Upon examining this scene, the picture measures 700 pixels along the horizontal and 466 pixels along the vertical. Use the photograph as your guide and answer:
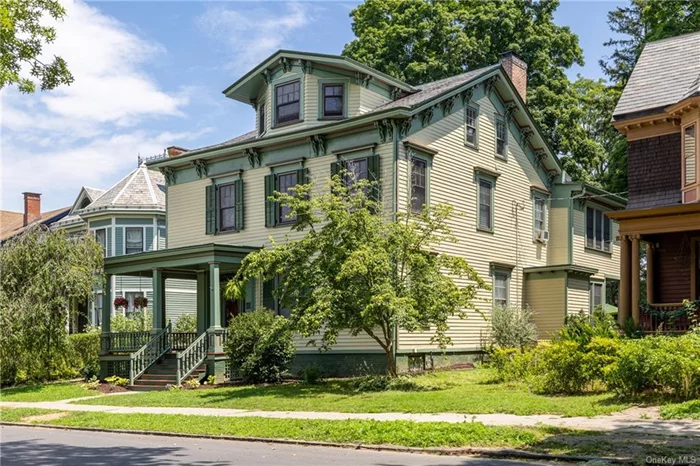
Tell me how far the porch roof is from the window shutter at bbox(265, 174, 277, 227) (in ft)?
3.61

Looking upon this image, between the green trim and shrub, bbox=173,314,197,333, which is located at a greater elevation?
the green trim

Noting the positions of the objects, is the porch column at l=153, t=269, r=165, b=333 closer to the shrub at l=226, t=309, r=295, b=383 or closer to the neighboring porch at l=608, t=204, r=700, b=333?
the shrub at l=226, t=309, r=295, b=383

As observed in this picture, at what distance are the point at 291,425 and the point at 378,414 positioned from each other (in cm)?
208

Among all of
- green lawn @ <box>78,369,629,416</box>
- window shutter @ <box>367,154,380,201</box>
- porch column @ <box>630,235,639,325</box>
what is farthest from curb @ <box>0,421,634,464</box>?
porch column @ <box>630,235,639,325</box>

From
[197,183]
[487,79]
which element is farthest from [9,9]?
[487,79]

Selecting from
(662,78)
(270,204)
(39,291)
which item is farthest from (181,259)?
(662,78)

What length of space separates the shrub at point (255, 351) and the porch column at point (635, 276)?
9831 mm

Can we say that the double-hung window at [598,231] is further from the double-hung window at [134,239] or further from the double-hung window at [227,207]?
the double-hung window at [134,239]

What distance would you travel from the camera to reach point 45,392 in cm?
2355

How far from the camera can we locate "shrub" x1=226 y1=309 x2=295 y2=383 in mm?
22031

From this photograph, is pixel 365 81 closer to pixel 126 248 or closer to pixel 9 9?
pixel 9 9

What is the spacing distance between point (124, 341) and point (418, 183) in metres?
11.4

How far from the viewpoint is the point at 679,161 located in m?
22.7

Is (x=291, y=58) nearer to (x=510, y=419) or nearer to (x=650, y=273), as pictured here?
(x=650, y=273)
